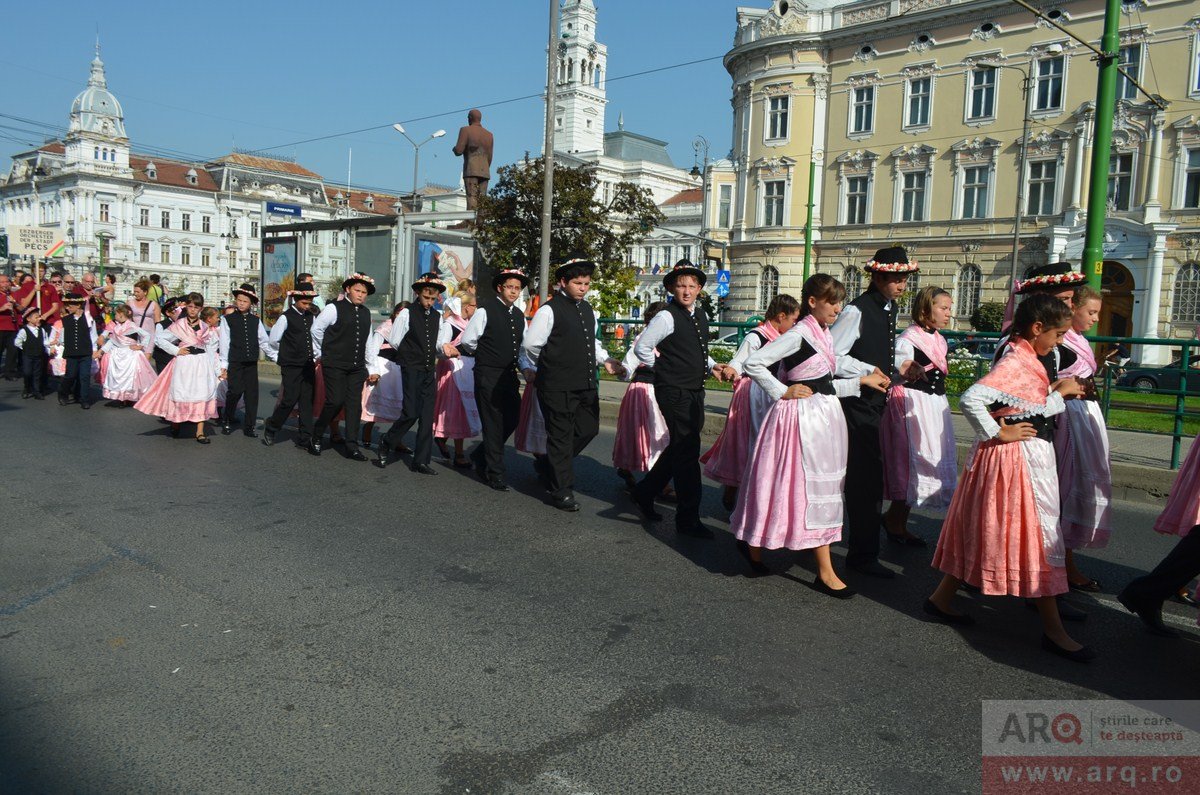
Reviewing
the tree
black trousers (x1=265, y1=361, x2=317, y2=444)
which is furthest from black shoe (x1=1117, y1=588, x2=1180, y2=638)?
the tree

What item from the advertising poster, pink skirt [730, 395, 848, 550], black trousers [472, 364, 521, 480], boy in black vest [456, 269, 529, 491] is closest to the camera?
pink skirt [730, 395, 848, 550]

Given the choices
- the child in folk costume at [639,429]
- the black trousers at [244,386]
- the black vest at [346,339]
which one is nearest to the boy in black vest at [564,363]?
the child in folk costume at [639,429]

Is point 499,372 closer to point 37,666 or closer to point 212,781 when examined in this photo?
point 37,666

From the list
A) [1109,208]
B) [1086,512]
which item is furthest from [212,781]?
[1109,208]

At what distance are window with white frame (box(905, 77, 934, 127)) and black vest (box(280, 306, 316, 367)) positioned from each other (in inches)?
1518

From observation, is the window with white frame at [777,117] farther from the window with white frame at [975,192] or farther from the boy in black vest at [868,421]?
the boy in black vest at [868,421]

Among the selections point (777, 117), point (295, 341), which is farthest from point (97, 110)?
point (295, 341)

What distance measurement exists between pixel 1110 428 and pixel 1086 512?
6140 mm

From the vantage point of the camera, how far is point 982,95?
4041 centimetres

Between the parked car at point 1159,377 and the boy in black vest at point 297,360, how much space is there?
848 centimetres

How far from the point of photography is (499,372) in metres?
8.41

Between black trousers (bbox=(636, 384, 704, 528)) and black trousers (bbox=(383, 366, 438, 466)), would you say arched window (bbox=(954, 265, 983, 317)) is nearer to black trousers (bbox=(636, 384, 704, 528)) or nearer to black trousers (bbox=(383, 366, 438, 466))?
black trousers (bbox=(383, 366, 438, 466))

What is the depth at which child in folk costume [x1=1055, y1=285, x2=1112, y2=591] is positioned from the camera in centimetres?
540

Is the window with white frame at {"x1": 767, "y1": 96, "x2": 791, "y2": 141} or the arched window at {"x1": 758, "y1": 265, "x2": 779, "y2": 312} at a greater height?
the window with white frame at {"x1": 767, "y1": 96, "x2": 791, "y2": 141}
